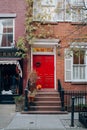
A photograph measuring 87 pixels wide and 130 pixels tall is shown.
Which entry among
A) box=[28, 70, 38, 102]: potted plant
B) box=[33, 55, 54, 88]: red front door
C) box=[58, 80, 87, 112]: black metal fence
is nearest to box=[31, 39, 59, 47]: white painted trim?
box=[33, 55, 54, 88]: red front door

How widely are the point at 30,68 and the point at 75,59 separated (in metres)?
2.92

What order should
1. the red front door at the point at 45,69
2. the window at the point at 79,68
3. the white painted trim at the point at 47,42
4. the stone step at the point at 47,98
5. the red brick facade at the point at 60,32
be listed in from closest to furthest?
the stone step at the point at 47,98, the white painted trim at the point at 47,42, the red brick facade at the point at 60,32, the window at the point at 79,68, the red front door at the point at 45,69

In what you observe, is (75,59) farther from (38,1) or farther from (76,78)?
(38,1)

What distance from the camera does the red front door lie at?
2045cm

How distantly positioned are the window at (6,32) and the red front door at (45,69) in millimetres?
2046

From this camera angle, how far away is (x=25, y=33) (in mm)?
19984

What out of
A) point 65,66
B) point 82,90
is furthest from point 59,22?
point 82,90

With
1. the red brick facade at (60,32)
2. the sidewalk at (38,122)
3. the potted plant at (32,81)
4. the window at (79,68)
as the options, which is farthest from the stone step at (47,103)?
the window at (79,68)

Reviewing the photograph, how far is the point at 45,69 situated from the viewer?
67.4 feet

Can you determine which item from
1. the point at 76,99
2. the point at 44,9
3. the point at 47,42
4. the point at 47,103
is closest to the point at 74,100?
the point at 76,99

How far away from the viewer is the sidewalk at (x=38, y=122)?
13109mm

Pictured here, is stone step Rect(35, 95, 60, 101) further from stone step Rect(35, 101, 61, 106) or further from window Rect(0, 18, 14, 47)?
window Rect(0, 18, 14, 47)

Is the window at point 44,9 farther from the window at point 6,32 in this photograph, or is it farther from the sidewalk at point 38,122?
the sidewalk at point 38,122

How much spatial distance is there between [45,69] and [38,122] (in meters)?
6.55
